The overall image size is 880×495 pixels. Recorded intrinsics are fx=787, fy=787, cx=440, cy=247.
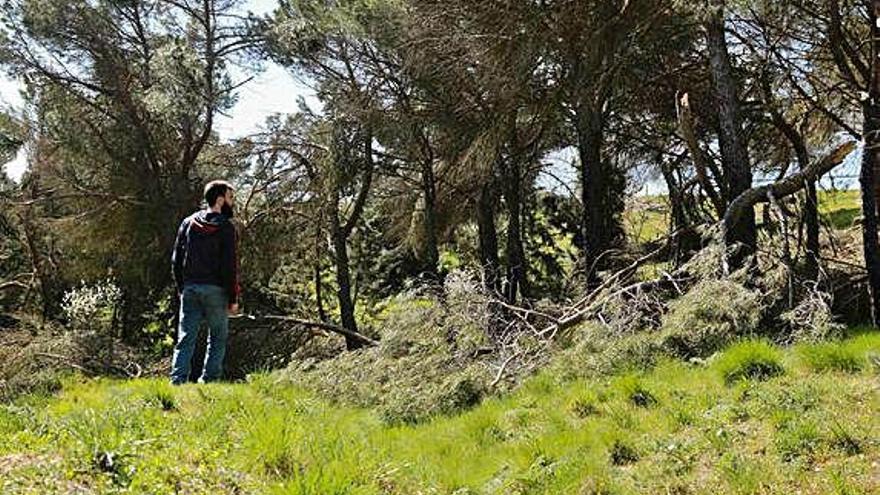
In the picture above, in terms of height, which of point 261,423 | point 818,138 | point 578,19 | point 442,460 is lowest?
point 442,460

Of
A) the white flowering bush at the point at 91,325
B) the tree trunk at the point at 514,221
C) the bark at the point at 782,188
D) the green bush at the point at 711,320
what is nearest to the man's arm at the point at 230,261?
the green bush at the point at 711,320

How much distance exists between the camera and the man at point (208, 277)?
21.2ft

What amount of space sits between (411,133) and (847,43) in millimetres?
5813

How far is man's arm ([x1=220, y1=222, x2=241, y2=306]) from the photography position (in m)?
6.50

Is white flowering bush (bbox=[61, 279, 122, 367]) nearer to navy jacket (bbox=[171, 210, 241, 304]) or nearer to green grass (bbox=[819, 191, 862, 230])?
navy jacket (bbox=[171, 210, 241, 304])

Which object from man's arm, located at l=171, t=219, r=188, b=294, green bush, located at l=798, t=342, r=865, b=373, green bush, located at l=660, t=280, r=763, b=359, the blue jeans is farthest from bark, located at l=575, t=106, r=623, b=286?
man's arm, located at l=171, t=219, r=188, b=294

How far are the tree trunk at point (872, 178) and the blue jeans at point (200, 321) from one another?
20.2ft

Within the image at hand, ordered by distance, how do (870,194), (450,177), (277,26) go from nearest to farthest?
(870,194) → (450,177) → (277,26)

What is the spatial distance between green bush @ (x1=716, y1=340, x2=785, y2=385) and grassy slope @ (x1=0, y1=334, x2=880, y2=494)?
21mm

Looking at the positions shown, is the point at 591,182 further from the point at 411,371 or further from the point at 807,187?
the point at 411,371

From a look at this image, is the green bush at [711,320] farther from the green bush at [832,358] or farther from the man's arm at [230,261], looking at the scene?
the man's arm at [230,261]

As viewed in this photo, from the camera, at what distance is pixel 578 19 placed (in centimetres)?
910

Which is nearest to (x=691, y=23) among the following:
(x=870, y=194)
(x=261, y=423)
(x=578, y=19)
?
(x=578, y=19)

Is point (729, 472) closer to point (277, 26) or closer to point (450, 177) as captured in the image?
point (450, 177)
